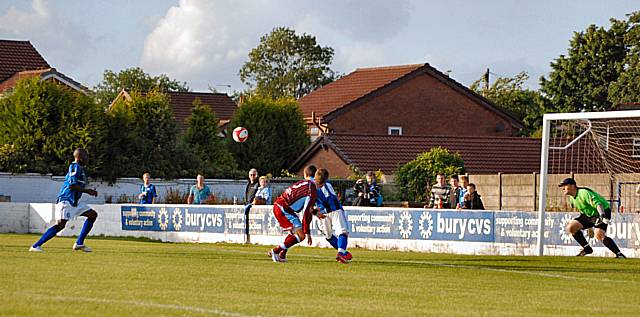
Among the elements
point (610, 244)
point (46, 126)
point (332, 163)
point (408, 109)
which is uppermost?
point (408, 109)

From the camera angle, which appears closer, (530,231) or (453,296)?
(453,296)

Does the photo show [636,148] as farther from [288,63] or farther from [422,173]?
[288,63]

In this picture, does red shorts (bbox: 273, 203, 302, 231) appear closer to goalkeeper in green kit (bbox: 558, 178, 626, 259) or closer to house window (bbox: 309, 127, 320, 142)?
goalkeeper in green kit (bbox: 558, 178, 626, 259)

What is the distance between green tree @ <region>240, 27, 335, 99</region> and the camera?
100062mm

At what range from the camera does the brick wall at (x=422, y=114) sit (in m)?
61.9

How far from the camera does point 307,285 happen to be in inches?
552

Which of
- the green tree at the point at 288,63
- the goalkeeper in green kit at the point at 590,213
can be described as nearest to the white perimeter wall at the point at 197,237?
the goalkeeper in green kit at the point at 590,213

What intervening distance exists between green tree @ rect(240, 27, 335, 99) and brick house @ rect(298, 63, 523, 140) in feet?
112

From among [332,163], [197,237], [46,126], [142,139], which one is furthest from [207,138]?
[197,237]

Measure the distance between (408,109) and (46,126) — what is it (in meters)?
26.2

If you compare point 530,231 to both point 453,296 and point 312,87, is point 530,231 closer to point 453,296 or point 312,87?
point 453,296

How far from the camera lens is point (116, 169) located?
42.8 meters

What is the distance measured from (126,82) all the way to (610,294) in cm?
9142

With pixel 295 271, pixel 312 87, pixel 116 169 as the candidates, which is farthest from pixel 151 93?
pixel 312 87
